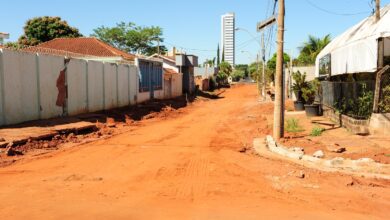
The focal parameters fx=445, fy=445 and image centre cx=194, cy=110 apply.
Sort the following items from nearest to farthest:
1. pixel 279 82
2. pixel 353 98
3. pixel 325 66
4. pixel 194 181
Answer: pixel 194 181 < pixel 279 82 < pixel 353 98 < pixel 325 66

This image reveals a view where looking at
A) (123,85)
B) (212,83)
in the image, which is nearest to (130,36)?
(212,83)

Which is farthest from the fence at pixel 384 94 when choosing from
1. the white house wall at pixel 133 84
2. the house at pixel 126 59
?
the house at pixel 126 59

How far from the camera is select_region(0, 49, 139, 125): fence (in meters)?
15.1

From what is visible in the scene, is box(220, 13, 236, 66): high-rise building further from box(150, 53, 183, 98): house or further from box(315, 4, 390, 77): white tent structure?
box(315, 4, 390, 77): white tent structure

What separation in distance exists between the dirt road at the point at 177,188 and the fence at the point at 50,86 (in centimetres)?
407

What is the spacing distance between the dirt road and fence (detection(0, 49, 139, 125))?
13.3 feet

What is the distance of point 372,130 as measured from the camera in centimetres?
1327

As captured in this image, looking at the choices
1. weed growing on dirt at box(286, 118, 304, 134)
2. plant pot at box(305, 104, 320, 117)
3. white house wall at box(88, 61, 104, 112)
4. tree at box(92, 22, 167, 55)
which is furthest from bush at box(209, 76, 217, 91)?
weed growing on dirt at box(286, 118, 304, 134)

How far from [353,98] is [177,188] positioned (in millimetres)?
9355

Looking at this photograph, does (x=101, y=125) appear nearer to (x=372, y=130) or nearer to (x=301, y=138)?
(x=301, y=138)

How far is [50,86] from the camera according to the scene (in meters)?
17.8

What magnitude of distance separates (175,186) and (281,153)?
4434 mm

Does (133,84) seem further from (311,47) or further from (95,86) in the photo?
(311,47)

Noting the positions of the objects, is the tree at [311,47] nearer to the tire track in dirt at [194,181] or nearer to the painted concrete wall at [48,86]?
the painted concrete wall at [48,86]
